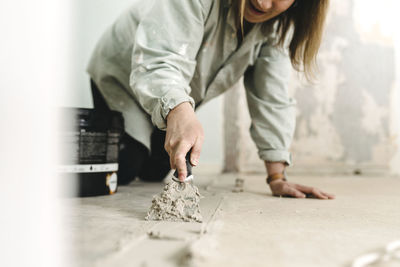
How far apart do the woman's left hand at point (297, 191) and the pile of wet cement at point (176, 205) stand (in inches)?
17.5

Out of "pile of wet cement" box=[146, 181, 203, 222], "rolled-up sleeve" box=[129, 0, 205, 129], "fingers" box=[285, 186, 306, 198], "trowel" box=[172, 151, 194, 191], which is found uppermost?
"rolled-up sleeve" box=[129, 0, 205, 129]

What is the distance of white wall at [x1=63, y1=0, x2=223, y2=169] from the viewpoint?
7.16 feet

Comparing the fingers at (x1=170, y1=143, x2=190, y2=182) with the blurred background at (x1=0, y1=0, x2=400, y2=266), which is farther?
the blurred background at (x1=0, y1=0, x2=400, y2=266)

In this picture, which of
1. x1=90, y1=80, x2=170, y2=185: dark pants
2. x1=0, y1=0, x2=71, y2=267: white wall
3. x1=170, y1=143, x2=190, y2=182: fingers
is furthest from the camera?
x1=90, y1=80, x2=170, y2=185: dark pants

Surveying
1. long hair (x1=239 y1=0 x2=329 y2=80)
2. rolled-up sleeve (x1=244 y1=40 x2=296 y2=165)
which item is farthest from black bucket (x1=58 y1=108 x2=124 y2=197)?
long hair (x1=239 y1=0 x2=329 y2=80)

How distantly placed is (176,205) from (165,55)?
36 cm

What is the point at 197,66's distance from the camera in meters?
1.10

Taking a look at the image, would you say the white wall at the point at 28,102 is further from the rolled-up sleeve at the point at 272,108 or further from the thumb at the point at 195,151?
the rolled-up sleeve at the point at 272,108

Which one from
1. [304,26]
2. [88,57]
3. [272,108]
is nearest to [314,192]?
[272,108]

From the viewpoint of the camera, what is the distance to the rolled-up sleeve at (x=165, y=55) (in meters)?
0.77

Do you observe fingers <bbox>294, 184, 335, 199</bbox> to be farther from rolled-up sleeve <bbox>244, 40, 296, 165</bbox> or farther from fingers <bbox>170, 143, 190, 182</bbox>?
fingers <bbox>170, 143, 190, 182</bbox>

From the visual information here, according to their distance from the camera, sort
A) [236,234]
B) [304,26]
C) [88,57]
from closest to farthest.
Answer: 1. [236,234]
2. [304,26]
3. [88,57]

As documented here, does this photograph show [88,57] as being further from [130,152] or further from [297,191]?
[297,191]

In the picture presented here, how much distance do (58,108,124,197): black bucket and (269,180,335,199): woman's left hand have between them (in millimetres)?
545
